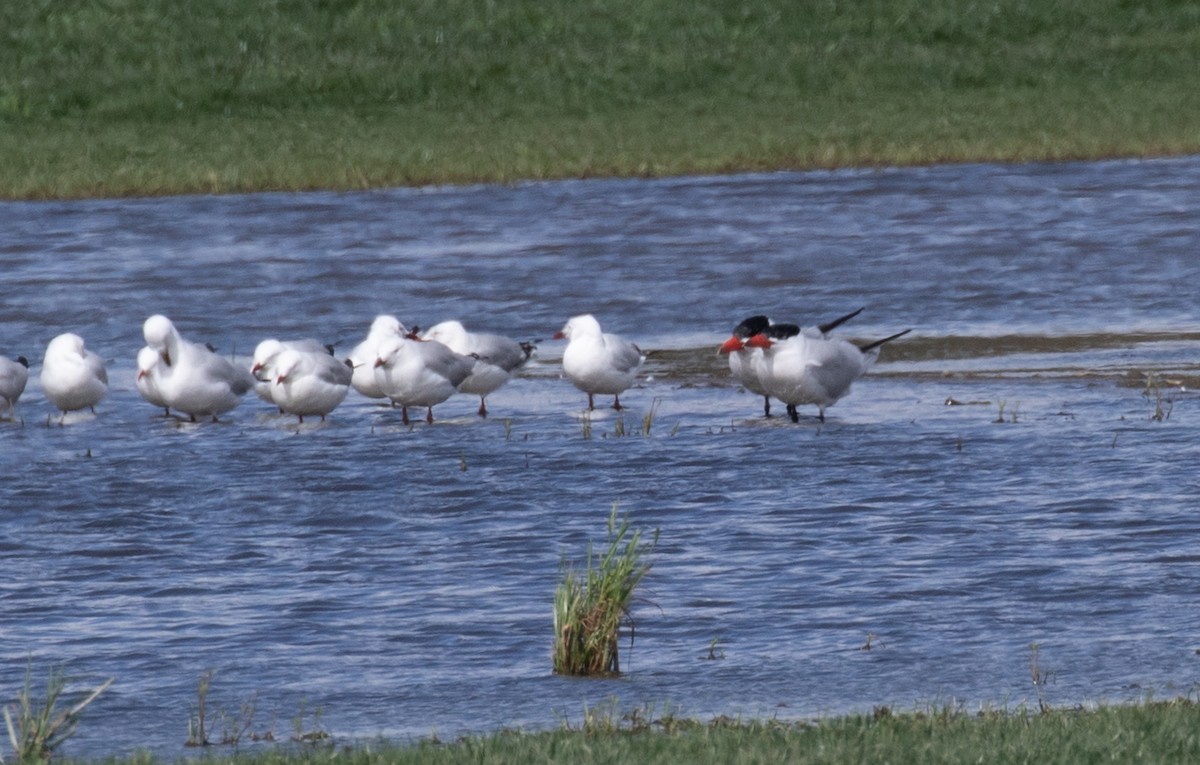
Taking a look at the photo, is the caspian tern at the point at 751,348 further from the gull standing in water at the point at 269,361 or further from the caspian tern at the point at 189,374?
the caspian tern at the point at 189,374

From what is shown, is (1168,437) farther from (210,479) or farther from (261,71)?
(261,71)

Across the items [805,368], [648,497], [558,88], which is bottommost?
[648,497]

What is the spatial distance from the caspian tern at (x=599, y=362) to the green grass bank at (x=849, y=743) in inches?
317

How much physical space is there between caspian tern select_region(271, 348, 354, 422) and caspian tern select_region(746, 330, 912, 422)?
9.54ft

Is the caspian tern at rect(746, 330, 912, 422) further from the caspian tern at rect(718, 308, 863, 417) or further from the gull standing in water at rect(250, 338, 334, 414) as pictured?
the gull standing in water at rect(250, 338, 334, 414)

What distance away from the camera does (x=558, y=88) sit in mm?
42156

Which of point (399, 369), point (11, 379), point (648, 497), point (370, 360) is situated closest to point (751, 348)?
point (399, 369)

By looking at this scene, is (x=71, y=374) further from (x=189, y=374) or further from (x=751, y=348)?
(x=751, y=348)

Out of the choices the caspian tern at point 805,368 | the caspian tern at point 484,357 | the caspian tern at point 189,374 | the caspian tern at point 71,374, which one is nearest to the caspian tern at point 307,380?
the caspian tern at point 189,374

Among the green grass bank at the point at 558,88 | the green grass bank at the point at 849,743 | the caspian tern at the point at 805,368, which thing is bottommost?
the green grass bank at the point at 849,743

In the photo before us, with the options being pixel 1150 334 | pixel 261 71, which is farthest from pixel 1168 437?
pixel 261 71

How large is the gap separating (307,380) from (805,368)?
3.46 metres

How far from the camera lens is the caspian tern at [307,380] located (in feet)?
52.9

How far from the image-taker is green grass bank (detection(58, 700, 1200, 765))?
745cm
